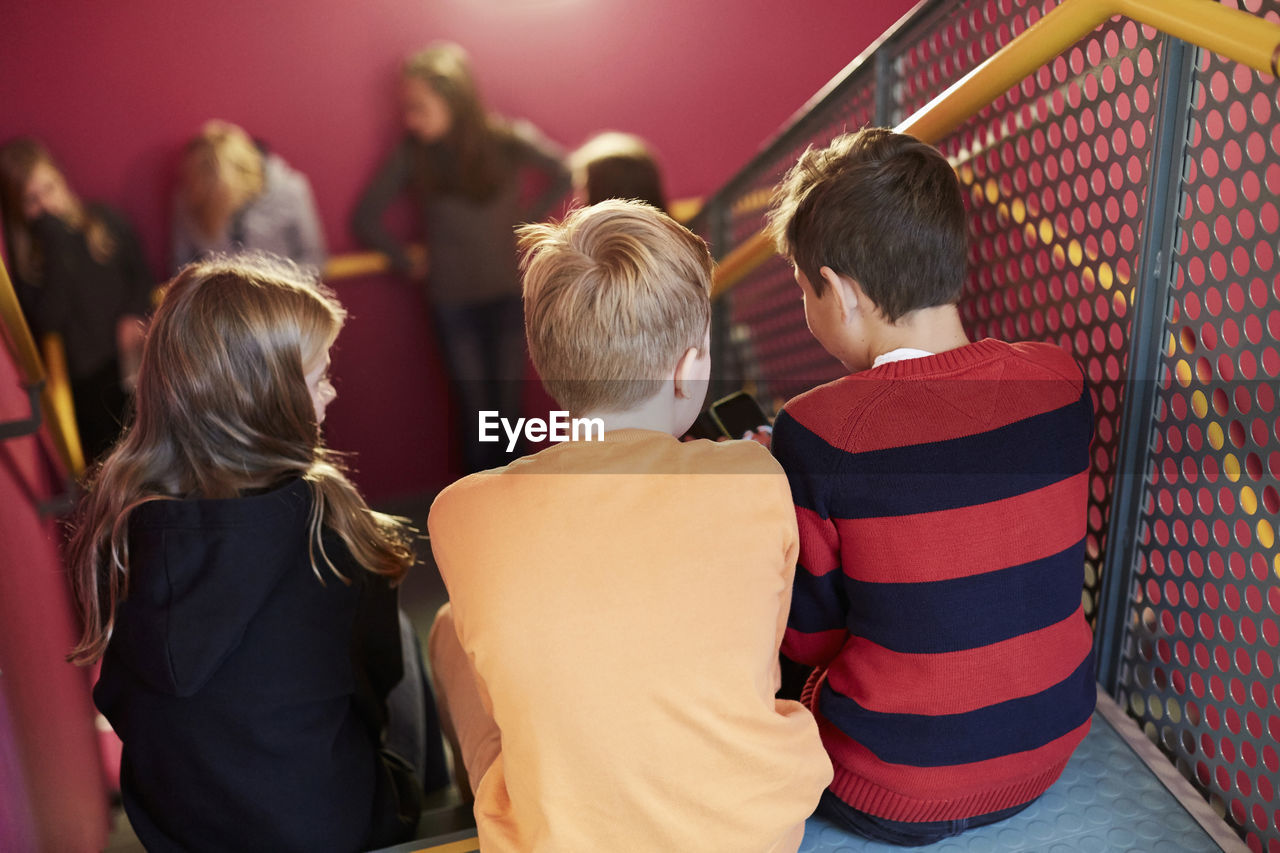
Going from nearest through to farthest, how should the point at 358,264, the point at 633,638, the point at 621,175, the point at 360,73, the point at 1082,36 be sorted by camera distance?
the point at 633,638
the point at 1082,36
the point at 621,175
the point at 360,73
the point at 358,264

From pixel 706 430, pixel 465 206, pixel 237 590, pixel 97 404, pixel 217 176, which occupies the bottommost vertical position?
pixel 97 404

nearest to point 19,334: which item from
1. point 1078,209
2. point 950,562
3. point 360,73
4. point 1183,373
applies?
point 950,562

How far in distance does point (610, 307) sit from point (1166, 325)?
0.78 metres

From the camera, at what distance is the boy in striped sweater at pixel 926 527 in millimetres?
1188

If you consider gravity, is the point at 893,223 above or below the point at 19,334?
above

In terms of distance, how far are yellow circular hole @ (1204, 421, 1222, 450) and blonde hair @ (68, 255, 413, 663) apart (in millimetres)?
1210

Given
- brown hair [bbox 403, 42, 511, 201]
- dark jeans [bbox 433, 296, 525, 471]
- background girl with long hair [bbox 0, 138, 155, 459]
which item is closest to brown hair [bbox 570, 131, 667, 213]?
brown hair [bbox 403, 42, 511, 201]

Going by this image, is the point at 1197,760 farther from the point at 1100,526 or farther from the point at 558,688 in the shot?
the point at 558,688

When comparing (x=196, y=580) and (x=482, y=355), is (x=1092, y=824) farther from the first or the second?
(x=482, y=355)

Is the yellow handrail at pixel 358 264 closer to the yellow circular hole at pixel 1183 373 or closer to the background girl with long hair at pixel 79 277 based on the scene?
the background girl with long hair at pixel 79 277

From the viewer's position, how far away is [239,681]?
4.59ft

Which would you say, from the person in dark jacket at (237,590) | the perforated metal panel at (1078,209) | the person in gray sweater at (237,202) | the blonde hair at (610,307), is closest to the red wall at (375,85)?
the person in gray sweater at (237,202)

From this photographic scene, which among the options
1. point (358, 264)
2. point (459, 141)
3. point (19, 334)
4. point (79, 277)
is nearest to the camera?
point (19, 334)

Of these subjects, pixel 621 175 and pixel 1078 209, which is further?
pixel 621 175
